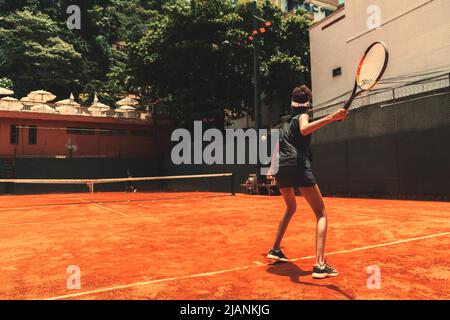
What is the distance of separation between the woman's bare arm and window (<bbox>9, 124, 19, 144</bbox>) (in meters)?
30.5

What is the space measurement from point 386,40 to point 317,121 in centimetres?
1818

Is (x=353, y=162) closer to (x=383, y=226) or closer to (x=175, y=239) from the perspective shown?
(x=383, y=226)

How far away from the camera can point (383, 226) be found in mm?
6816

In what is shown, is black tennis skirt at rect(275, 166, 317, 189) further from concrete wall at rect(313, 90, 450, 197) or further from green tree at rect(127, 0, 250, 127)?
green tree at rect(127, 0, 250, 127)

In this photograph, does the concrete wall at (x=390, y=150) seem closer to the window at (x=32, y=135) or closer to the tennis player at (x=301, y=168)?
the tennis player at (x=301, y=168)

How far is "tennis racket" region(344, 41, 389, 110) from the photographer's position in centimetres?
434

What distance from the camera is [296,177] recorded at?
3.81 meters

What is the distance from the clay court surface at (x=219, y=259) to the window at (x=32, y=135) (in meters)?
24.3

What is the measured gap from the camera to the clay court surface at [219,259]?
3332mm

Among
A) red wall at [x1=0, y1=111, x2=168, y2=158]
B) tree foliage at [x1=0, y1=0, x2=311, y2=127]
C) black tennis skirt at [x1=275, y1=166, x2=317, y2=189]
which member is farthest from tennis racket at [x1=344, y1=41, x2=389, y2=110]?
red wall at [x1=0, y1=111, x2=168, y2=158]

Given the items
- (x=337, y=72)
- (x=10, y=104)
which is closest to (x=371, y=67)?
(x=337, y=72)

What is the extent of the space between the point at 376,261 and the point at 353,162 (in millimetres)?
11903

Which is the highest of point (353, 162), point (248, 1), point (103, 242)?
point (248, 1)
